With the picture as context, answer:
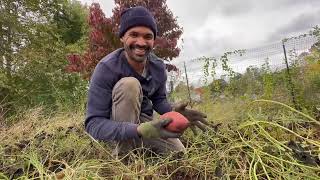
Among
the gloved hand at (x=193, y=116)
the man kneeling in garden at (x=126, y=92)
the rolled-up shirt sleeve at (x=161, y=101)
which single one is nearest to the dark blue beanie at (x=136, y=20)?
the man kneeling in garden at (x=126, y=92)

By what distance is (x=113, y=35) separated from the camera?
5.93 m

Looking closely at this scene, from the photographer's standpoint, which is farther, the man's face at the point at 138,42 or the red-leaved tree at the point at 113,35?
the red-leaved tree at the point at 113,35

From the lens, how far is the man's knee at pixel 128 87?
6.59ft

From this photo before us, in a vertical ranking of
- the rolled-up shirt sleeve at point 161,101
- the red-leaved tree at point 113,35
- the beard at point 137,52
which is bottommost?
the rolled-up shirt sleeve at point 161,101

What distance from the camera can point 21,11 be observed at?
911 cm

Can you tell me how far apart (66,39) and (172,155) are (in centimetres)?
1529

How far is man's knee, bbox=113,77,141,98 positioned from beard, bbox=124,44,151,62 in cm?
13

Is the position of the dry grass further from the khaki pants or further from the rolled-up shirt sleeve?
the rolled-up shirt sleeve

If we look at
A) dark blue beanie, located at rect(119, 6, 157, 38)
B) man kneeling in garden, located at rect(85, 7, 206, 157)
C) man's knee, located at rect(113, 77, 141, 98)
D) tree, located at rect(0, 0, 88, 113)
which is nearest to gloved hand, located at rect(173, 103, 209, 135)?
man kneeling in garden, located at rect(85, 7, 206, 157)

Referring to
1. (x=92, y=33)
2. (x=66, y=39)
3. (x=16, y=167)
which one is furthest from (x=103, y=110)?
(x=66, y=39)

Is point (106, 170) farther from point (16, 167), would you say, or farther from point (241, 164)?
point (241, 164)

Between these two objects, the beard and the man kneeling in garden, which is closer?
the man kneeling in garden

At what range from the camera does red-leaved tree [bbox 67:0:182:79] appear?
589cm

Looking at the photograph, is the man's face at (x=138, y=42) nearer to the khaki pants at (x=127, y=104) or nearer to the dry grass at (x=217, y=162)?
the khaki pants at (x=127, y=104)
